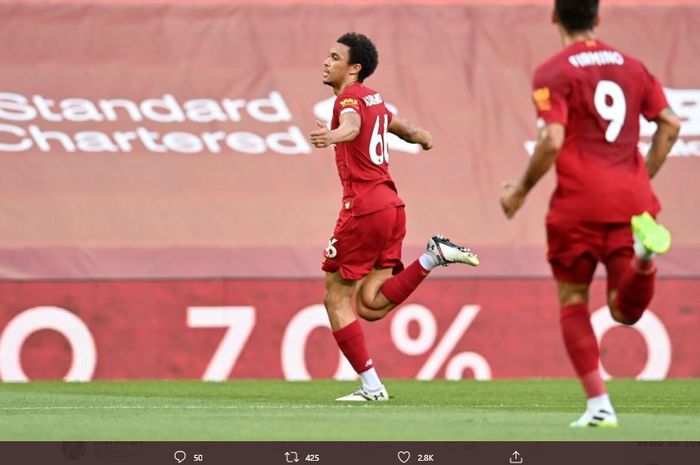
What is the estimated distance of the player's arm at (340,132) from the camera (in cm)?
917

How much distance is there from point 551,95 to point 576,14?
1.43 feet

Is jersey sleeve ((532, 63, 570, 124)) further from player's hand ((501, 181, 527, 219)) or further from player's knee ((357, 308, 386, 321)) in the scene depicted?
player's knee ((357, 308, 386, 321))

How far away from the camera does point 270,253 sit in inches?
585

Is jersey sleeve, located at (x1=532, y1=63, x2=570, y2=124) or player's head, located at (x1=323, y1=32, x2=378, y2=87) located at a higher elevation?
player's head, located at (x1=323, y1=32, x2=378, y2=87)

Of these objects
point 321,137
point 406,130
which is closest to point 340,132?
point 321,137

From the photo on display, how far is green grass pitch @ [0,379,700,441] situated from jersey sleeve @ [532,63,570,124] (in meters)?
1.35

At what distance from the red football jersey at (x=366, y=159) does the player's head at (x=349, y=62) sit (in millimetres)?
121

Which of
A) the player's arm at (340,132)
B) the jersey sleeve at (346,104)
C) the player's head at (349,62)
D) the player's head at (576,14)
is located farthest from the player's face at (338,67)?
the player's head at (576,14)

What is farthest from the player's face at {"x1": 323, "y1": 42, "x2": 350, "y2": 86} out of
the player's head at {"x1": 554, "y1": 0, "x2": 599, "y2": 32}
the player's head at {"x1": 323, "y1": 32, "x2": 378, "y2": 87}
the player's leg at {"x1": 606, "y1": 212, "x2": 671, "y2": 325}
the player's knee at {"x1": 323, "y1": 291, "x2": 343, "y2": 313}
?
the player's leg at {"x1": 606, "y1": 212, "x2": 671, "y2": 325}

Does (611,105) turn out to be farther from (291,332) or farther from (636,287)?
(291,332)

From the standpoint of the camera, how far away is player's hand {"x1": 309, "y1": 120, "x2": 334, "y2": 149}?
9.14 m

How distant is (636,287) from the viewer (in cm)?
713

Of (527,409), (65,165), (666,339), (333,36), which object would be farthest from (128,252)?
(527,409)
